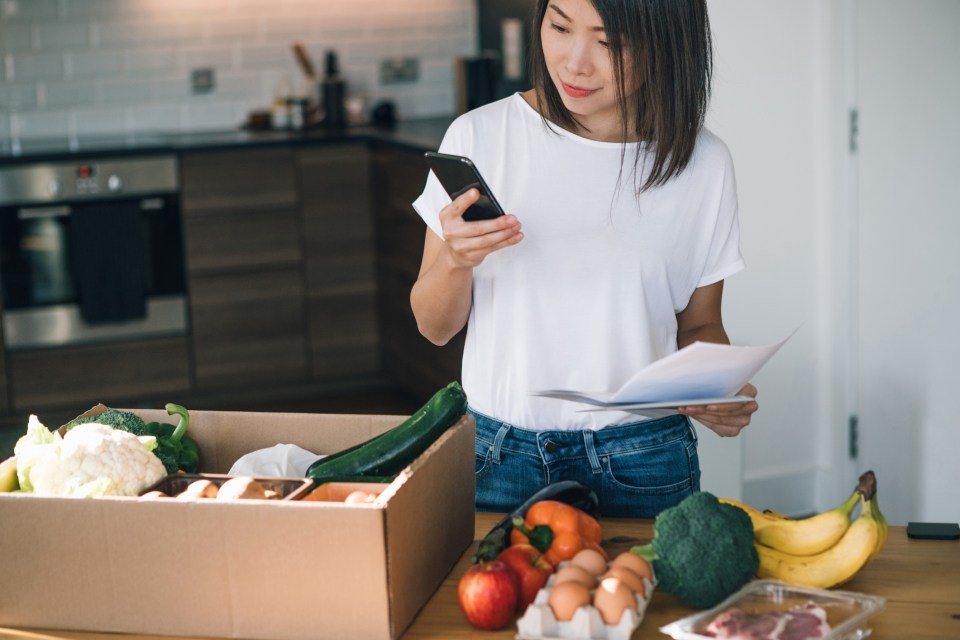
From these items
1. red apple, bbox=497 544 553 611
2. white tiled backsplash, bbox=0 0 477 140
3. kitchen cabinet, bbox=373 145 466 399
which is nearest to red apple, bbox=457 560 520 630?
red apple, bbox=497 544 553 611

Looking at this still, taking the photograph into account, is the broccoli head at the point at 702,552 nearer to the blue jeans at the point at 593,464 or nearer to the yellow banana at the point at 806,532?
the yellow banana at the point at 806,532

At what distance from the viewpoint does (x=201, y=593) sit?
4.22ft

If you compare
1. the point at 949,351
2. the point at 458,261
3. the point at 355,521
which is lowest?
the point at 949,351

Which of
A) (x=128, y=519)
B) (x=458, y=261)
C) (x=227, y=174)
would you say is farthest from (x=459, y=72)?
(x=128, y=519)

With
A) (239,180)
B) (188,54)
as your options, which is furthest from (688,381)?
(188,54)

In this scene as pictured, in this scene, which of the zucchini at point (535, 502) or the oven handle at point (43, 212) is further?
the oven handle at point (43, 212)

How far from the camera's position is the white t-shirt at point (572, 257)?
5.58ft

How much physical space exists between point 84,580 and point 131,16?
4097 millimetres

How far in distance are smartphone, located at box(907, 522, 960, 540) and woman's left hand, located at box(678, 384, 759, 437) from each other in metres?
0.24

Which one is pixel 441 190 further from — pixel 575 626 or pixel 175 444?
pixel 575 626

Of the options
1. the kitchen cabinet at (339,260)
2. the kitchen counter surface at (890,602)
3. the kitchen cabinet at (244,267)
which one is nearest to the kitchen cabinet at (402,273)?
the kitchen cabinet at (339,260)

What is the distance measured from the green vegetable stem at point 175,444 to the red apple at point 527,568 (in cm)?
45

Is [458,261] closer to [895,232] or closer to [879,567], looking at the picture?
[879,567]

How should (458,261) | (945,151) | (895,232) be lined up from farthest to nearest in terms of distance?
(895,232)
(945,151)
(458,261)
